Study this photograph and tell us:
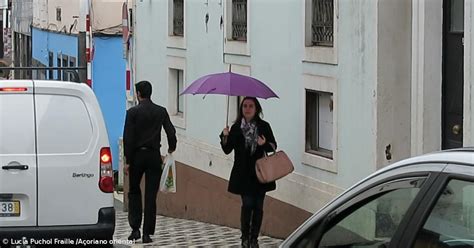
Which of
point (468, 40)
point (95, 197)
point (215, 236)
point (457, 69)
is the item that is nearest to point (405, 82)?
point (457, 69)

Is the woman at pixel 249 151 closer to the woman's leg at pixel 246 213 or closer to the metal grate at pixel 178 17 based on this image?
the woman's leg at pixel 246 213

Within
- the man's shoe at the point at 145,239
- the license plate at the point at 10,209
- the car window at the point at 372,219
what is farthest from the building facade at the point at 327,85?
the car window at the point at 372,219

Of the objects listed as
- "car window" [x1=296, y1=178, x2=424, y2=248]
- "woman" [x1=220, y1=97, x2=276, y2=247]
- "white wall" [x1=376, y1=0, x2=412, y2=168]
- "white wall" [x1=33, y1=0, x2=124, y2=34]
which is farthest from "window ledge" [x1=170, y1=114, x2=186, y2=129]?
"car window" [x1=296, y1=178, x2=424, y2=248]

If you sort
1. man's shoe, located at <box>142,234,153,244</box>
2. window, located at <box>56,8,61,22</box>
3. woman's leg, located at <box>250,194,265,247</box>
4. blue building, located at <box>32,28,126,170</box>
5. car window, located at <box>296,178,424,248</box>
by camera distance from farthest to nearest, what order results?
window, located at <box>56,8,61,22</box> → blue building, located at <box>32,28,126,170</box> → man's shoe, located at <box>142,234,153,244</box> → woman's leg, located at <box>250,194,265,247</box> → car window, located at <box>296,178,424,248</box>

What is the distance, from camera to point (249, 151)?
1022 cm

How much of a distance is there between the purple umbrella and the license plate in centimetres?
252

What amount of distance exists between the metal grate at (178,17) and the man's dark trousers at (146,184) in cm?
502

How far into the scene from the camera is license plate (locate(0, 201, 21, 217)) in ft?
28.7

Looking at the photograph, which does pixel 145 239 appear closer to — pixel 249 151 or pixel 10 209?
pixel 249 151

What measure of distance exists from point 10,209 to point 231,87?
2801 mm

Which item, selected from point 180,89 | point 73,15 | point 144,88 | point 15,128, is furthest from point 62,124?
→ point 73,15

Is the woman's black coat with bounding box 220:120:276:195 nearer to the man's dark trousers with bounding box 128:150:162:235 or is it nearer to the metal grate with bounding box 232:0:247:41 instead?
the man's dark trousers with bounding box 128:150:162:235

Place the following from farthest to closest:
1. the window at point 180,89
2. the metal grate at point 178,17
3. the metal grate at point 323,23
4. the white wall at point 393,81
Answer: the window at point 180,89
the metal grate at point 178,17
the metal grate at point 323,23
the white wall at point 393,81

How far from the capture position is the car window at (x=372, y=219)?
393cm
